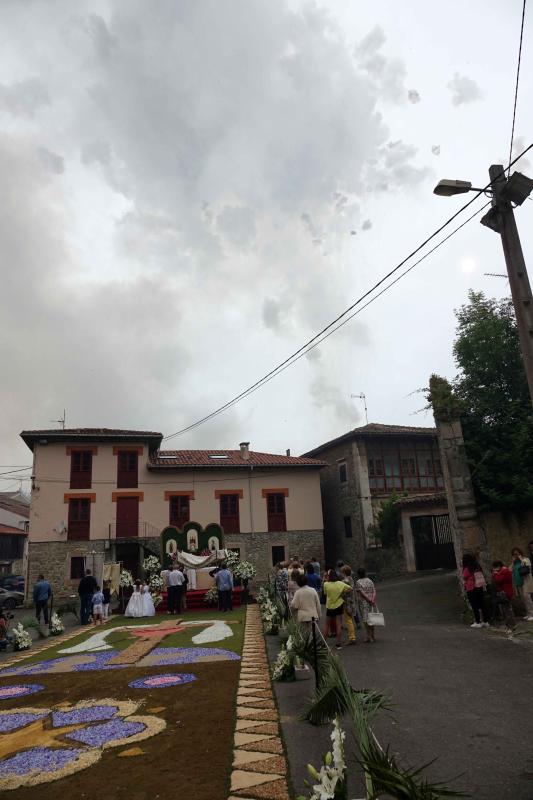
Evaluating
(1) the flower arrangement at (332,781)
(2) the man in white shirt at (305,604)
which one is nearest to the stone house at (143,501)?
(2) the man in white shirt at (305,604)

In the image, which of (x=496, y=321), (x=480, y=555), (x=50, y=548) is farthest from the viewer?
(x=50, y=548)

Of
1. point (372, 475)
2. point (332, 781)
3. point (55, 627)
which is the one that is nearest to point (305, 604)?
point (332, 781)

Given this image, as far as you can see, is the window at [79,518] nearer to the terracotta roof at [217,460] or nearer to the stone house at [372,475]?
the terracotta roof at [217,460]

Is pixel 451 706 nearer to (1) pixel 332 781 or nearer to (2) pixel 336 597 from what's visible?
(1) pixel 332 781

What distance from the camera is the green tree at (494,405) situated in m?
13.2

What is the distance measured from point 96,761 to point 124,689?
2.97 m

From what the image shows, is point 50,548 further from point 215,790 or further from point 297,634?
Answer: point 215,790

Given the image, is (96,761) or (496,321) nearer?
(96,761)

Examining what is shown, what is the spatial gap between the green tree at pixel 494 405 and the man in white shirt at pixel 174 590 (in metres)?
10.5

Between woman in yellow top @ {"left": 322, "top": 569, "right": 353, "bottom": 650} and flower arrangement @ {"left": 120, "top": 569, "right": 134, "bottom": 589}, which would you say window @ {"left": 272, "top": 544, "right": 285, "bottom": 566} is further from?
woman in yellow top @ {"left": 322, "top": 569, "right": 353, "bottom": 650}

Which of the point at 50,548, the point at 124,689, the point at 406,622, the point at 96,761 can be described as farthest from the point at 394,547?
the point at 96,761

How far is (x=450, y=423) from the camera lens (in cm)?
1390

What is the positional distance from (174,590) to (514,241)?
15.9 meters

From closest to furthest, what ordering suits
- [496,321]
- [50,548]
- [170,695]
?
[170,695] → [496,321] → [50,548]
